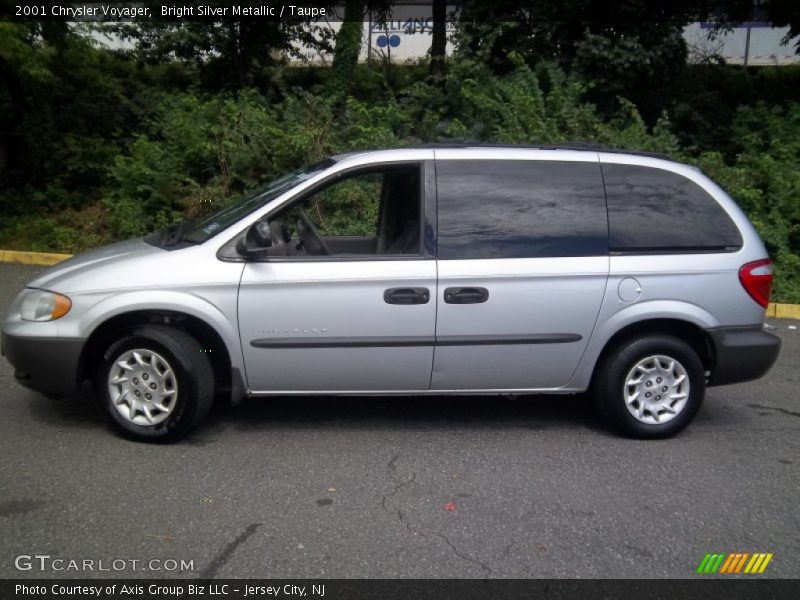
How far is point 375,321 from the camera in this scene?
492 cm

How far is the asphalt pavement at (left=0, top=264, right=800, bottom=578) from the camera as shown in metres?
3.68

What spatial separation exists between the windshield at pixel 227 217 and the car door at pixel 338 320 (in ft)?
0.72

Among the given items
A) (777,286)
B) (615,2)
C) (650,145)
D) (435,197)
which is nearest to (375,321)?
(435,197)

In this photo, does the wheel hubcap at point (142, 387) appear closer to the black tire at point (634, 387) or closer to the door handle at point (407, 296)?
the door handle at point (407, 296)

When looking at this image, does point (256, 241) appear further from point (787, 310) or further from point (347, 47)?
point (347, 47)

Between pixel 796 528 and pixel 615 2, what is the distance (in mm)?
11323

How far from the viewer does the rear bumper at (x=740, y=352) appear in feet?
17.0

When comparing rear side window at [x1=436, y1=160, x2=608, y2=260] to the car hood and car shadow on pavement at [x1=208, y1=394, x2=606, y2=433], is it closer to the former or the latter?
car shadow on pavement at [x1=208, y1=394, x2=606, y2=433]

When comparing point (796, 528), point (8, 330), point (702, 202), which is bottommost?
point (796, 528)

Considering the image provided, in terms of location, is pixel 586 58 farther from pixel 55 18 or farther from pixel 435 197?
pixel 435 197

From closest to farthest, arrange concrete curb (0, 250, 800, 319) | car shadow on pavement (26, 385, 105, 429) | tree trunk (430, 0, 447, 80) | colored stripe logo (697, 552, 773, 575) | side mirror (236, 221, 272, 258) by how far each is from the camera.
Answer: colored stripe logo (697, 552, 773, 575), side mirror (236, 221, 272, 258), car shadow on pavement (26, 385, 105, 429), concrete curb (0, 250, 800, 319), tree trunk (430, 0, 447, 80)

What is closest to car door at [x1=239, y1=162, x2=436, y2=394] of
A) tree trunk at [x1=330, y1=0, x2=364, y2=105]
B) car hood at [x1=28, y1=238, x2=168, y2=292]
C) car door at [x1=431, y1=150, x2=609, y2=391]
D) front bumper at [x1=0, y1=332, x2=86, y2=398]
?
car door at [x1=431, y1=150, x2=609, y2=391]

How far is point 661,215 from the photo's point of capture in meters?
5.24

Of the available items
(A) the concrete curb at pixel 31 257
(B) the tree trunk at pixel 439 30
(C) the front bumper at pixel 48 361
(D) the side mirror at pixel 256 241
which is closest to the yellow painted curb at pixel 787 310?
(D) the side mirror at pixel 256 241
